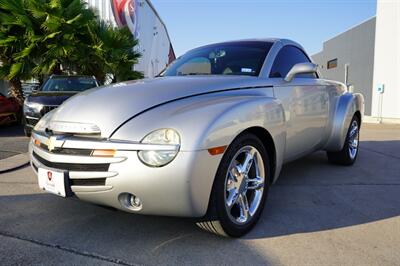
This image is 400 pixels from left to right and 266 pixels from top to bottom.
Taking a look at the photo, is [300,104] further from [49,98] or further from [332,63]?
[332,63]

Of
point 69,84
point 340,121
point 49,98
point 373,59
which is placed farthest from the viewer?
point 373,59

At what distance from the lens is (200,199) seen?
2.60m

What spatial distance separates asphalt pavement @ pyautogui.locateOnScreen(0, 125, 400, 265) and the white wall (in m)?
14.2

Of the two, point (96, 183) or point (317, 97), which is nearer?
point (96, 183)

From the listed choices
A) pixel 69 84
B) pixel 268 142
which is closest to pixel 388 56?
pixel 69 84

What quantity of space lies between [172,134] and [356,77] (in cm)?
2509

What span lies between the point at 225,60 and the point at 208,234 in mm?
1819

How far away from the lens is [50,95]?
7.77 metres

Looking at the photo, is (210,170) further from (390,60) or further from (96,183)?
(390,60)

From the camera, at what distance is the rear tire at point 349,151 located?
539 cm

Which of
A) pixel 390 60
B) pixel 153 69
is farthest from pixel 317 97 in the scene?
pixel 153 69

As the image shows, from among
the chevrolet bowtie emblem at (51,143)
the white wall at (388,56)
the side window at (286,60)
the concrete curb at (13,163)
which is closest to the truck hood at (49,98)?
the concrete curb at (13,163)

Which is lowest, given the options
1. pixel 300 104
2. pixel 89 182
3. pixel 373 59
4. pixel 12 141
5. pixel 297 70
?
pixel 12 141

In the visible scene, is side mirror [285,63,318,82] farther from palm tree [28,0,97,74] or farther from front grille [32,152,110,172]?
palm tree [28,0,97,74]
